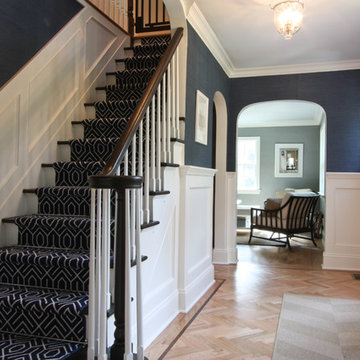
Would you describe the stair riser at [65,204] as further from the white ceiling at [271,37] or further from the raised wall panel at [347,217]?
the raised wall panel at [347,217]

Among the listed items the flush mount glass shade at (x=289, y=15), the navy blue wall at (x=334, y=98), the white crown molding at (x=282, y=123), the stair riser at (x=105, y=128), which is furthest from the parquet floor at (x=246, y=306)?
the white crown molding at (x=282, y=123)

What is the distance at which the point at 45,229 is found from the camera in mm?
2523

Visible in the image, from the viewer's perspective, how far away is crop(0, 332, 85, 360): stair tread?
5.67 feet

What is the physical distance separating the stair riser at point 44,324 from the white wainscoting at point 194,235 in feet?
4.47

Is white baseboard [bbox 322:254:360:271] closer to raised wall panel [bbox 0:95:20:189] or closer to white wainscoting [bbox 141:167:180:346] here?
white wainscoting [bbox 141:167:180:346]

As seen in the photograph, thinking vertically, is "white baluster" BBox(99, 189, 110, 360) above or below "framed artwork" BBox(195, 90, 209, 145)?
below

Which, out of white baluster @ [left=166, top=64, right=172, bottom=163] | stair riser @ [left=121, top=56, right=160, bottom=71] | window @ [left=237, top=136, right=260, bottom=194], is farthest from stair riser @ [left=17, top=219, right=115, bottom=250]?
→ window @ [left=237, top=136, right=260, bottom=194]

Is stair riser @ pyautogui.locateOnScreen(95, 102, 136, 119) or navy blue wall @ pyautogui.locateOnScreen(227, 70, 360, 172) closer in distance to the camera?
stair riser @ pyautogui.locateOnScreen(95, 102, 136, 119)

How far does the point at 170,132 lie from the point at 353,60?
293 cm

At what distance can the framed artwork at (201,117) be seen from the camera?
3.53 meters

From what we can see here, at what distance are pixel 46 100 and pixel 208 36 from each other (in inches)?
69.0

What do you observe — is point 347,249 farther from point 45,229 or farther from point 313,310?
point 45,229

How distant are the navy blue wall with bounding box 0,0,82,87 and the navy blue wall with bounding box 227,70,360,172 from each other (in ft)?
9.13

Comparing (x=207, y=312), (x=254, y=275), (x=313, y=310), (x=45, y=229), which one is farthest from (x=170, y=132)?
(x=254, y=275)
